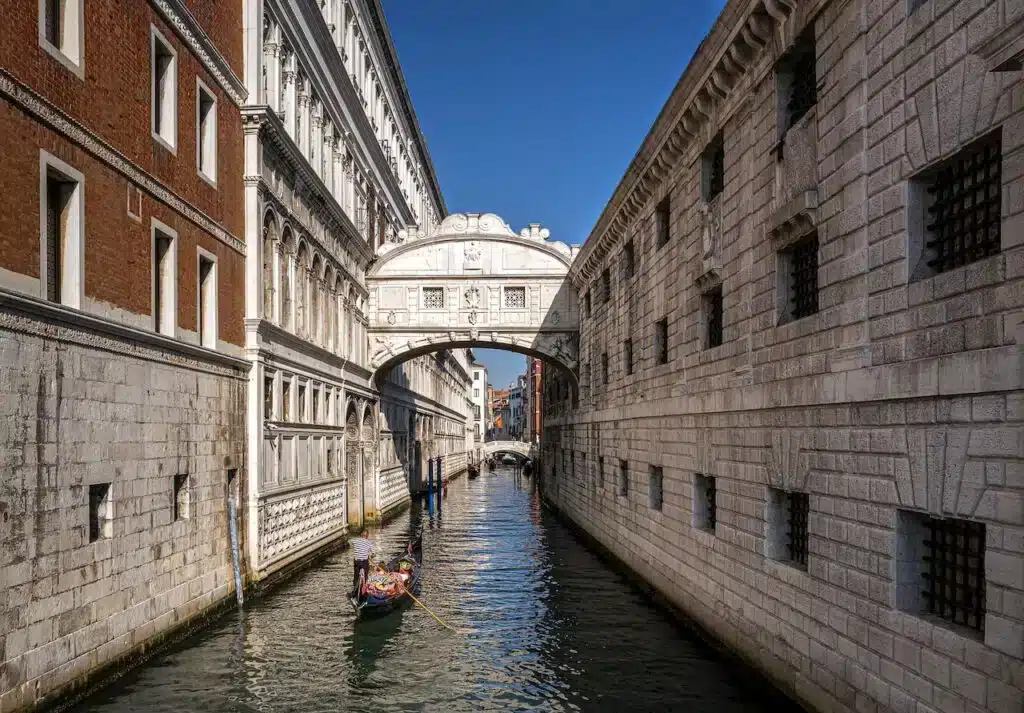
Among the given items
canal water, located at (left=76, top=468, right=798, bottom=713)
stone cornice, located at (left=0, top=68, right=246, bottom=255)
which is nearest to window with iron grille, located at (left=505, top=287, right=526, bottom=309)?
canal water, located at (left=76, top=468, right=798, bottom=713)

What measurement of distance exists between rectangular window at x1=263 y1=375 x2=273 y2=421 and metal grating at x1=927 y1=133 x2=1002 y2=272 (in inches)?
510

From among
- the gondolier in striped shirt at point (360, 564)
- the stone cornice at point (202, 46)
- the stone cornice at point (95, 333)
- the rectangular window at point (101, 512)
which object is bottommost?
the gondolier in striped shirt at point (360, 564)

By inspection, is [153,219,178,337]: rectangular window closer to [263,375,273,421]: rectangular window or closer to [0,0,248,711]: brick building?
[0,0,248,711]: brick building

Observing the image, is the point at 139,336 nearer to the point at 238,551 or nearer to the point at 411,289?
the point at 238,551

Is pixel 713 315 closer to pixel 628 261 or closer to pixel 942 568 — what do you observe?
pixel 942 568

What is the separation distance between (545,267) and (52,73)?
759 inches

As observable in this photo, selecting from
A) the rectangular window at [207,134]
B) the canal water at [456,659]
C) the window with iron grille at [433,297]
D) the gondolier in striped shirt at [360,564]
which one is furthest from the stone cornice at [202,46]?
the window with iron grille at [433,297]

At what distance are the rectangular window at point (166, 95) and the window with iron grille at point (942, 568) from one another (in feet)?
35.6

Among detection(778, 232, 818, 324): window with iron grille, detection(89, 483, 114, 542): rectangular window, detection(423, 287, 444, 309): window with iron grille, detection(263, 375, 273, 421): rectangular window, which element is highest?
detection(423, 287, 444, 309): window with iron grille

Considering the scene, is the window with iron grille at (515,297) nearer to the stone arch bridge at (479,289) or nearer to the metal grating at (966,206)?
the stone arch bridge at (479,289)

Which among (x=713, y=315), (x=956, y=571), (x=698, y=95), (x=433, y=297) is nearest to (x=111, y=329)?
(x=713, y=315)

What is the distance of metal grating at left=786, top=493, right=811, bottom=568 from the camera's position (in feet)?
32.0

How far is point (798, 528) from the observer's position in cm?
995

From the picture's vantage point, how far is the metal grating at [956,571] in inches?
262
